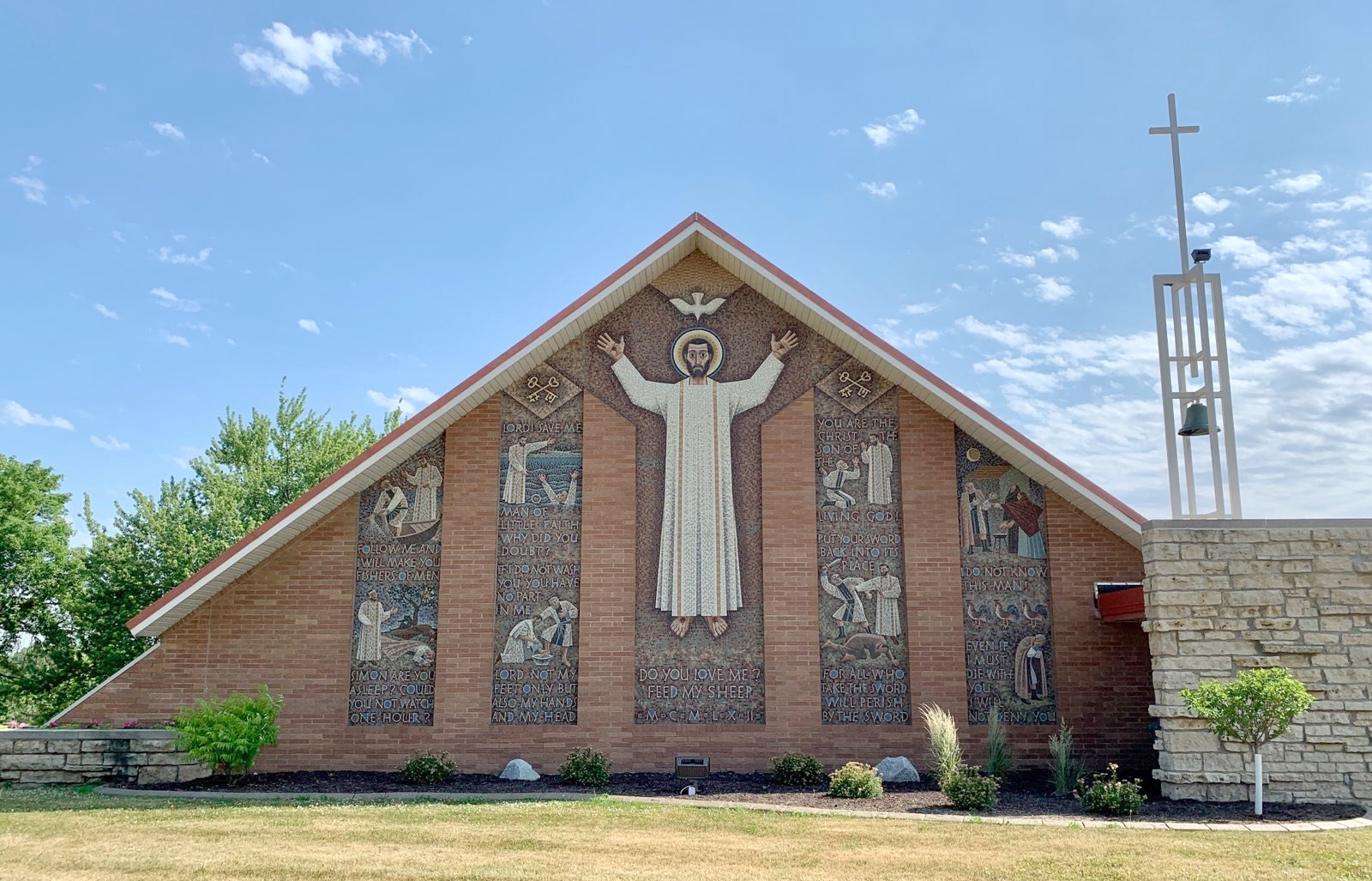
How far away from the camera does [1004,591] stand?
14750 mm

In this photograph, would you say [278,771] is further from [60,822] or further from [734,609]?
[734,609]

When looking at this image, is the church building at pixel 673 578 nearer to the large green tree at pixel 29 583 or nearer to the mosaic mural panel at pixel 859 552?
the mosaic mural panel at pixel 859 552

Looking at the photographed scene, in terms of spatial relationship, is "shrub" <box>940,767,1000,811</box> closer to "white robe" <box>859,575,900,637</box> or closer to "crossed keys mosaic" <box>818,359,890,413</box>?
"white robe" <box>859,575,900,637</box>

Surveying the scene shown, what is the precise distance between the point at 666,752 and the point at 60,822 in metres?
6.95

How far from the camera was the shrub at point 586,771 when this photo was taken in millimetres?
13305

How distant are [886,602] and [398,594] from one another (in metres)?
6.60

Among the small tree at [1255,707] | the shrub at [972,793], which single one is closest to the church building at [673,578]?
the shrub at [972,793]

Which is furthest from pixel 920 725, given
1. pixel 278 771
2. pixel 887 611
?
pixel 278 771

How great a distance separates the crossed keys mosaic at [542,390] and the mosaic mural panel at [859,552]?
357cm

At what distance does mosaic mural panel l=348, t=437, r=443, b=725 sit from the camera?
14.3 metres

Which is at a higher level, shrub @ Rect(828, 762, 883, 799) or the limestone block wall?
the limestone block wall

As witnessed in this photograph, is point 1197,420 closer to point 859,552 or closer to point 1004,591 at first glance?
point 1004,591

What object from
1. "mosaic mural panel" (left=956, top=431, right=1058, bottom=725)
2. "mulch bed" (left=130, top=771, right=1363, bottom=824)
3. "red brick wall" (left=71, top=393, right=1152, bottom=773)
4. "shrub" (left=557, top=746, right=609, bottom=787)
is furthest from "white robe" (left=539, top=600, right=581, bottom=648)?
"mosaic mural panel" (left=956, top=431, right=1058, bottom=725)

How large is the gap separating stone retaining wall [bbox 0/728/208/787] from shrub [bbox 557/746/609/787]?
4.59 metres
